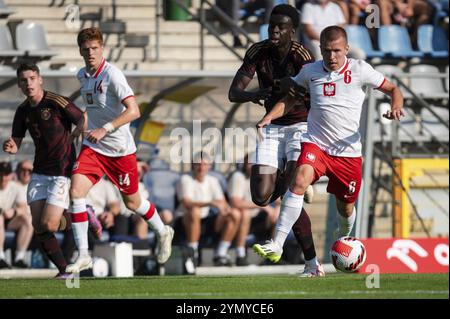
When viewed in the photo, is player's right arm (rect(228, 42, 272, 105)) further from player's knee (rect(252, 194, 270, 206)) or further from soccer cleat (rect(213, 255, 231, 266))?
soccer cleat (rect(213, 255, 231, 266))

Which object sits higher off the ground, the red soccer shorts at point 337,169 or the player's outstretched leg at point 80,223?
the red soccer shorts at point 337,169

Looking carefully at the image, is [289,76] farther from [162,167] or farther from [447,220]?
[447,220]

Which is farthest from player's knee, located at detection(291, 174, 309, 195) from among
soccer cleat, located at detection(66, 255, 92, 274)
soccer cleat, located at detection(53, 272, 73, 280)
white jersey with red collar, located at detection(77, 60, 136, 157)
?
soccer cleat, located at detection(53, 272, 73, 280)

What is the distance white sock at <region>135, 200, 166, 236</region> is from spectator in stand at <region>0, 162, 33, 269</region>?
5636mm

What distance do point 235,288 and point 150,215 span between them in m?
2.03

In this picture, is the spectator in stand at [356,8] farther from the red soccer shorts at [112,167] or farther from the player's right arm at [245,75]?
the red soccer shorts at [112,167]

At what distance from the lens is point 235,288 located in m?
12.2

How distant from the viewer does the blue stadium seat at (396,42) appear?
23.6 metres

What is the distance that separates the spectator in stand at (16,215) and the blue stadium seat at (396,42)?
25.2ft

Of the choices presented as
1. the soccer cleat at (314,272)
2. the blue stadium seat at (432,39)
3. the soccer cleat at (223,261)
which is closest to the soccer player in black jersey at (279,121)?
the soccer cleat at (314,272)

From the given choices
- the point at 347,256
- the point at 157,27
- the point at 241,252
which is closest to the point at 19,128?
the point at 347,256

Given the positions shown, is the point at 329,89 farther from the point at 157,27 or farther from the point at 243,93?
the point at 157,27
